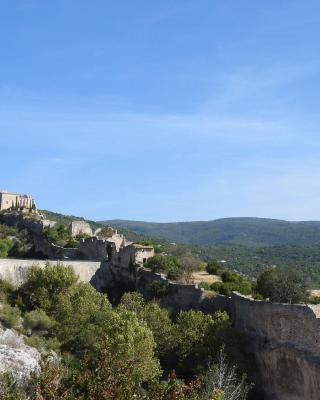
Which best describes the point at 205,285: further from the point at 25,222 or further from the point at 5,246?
the point at 25,222

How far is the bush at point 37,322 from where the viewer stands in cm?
2784

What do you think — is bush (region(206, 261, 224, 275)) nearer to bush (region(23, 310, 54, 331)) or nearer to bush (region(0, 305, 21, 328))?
bush (region(23, 310, 54, 331))

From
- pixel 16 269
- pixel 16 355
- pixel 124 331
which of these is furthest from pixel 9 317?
pixel 124 331

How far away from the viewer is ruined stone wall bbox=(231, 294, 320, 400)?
2058 centimetres

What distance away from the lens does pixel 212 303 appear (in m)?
29.8

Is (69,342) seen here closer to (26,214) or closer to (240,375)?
(240,375)

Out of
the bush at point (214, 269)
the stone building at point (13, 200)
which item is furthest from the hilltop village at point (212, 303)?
the stone building at point (13, 200)

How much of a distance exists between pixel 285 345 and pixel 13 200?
181ft

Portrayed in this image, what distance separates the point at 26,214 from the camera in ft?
196

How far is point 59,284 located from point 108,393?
73.8 ft

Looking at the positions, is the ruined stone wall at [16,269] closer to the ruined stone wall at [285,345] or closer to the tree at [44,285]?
the tree at [44,285]

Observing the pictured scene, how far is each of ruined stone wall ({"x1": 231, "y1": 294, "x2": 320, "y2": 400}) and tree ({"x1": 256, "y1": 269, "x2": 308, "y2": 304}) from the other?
570 cm

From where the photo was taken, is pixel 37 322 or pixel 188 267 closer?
pixel 37 322

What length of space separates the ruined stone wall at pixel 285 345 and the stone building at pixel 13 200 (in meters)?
49.1
